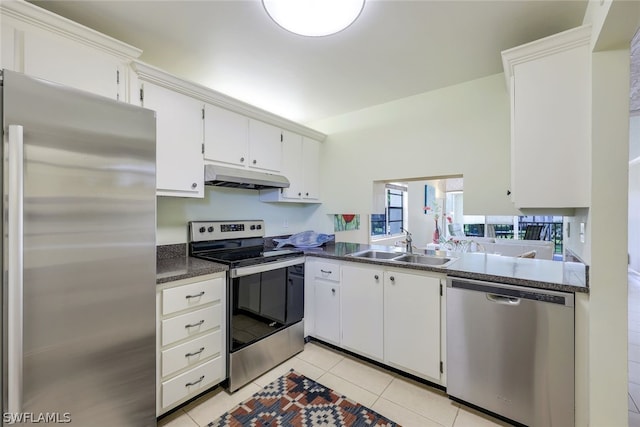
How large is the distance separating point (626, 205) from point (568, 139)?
43cm

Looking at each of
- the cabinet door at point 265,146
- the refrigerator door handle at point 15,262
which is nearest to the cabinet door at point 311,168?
the cabinet door at point 265,146

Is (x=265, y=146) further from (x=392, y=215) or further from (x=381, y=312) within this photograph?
(x=392, y=215)

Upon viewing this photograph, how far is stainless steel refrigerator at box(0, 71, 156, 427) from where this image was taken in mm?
1016

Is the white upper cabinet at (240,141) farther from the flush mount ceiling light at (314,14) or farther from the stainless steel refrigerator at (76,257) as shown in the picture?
the flush mount ceiling light at (314,14)

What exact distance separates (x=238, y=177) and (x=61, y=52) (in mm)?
1213

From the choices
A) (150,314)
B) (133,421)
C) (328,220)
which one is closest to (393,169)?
(328,220)

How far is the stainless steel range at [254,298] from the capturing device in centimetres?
191

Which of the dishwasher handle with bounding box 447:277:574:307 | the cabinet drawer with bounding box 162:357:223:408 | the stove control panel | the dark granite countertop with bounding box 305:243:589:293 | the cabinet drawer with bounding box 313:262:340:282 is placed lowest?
the cabinet drawer with bounding box 162:357:223:408

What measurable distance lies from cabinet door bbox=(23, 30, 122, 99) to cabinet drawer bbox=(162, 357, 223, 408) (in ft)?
5.91

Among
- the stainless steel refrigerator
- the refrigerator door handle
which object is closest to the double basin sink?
the stainless steel refrigerator

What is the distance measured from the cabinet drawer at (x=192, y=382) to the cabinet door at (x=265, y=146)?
1.65 metres

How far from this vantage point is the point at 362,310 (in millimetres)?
2205

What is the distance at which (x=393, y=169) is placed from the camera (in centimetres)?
271

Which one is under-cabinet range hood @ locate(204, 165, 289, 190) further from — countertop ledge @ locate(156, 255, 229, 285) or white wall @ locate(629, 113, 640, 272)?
white wall @ locate(629, 113, 640, 272)
